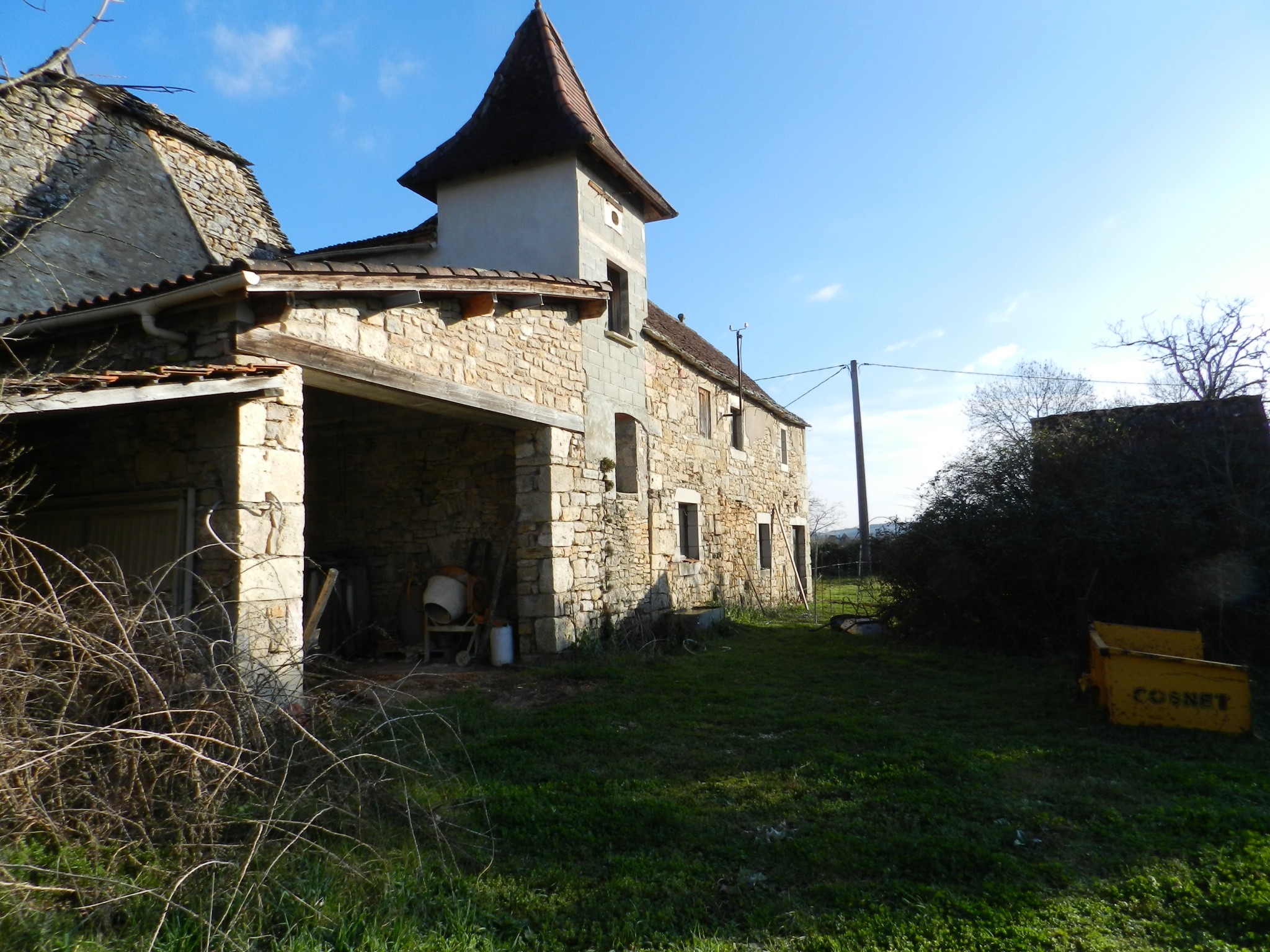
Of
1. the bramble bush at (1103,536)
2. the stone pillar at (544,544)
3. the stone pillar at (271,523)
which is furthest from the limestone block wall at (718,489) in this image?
the stone pillar at (271,523)

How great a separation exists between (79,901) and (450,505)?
6.96 m

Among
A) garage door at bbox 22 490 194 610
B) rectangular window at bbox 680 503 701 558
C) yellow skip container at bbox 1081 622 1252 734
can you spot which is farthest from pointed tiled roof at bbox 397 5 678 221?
yellow skip container at bbox 1081 622 1252 734

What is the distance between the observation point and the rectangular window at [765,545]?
15.8 m

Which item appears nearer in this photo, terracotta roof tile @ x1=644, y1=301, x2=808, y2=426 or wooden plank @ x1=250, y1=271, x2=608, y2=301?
wooden plank @ x1=250, y1=271, x2=608, y2=301

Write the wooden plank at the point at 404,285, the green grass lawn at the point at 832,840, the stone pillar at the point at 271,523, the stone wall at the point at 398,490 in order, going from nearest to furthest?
the green grass lawn at the point at 832,840, the stone pillar at the point at 271,523, the wooden plank at the point at 404,285, the stone wall at the point at 398,490

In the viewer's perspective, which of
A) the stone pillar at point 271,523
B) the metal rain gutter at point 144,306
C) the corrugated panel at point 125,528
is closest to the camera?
the metal rain gutter at point 144,306

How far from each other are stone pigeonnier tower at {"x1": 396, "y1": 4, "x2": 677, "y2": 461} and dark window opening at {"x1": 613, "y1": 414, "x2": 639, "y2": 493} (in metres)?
0.20

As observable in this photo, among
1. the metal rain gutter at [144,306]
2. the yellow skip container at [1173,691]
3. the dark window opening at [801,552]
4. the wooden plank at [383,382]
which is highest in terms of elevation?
the metal rain gutter at [144,306]

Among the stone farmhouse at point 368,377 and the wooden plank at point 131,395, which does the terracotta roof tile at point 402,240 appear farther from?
the wooden plank at point 131,395

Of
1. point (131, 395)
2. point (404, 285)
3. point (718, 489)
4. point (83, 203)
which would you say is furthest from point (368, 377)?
point (718, 489)

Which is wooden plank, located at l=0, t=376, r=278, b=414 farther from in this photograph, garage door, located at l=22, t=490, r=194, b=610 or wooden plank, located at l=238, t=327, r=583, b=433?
garage door, located at l=22, t=490, r=194, b=610

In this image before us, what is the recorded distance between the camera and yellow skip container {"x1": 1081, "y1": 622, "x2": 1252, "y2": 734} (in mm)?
5336

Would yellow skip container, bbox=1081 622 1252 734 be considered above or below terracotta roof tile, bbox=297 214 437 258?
below

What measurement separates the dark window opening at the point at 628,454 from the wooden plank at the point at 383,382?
1.91m
